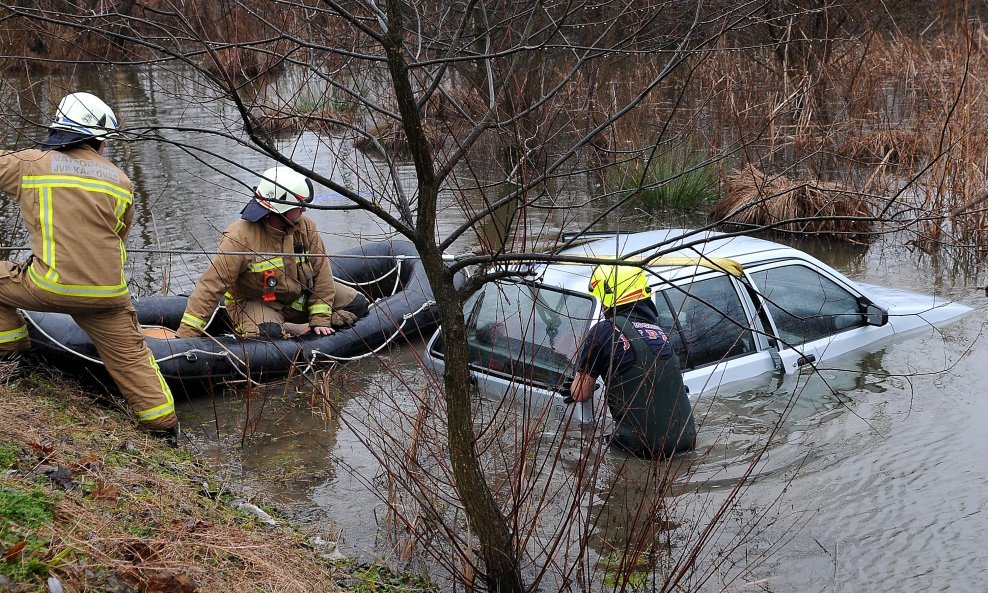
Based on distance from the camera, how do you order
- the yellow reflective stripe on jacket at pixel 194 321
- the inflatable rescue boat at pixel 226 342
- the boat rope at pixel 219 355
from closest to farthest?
the inflatable rescue boat at pixel 226 342 < the boat rope at pixel 219 355 < the yellow reflective stripe on jacket at pixel 194 321

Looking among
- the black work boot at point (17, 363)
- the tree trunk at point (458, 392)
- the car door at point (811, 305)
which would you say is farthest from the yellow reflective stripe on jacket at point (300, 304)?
the tree trunk at point (458, 392)

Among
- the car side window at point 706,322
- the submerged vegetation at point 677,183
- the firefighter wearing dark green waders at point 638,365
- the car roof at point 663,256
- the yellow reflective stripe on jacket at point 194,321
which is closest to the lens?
the firefighter wearing dark green waders at point 638,365

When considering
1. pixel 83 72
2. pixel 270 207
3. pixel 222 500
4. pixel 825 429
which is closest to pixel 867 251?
pixel 825 429

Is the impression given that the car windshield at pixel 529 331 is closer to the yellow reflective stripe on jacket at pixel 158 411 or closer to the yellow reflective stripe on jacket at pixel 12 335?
the yellow reflective stripe on jacket at pixel 158 411

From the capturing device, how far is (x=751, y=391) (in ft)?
21.6

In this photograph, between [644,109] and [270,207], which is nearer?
[270,207]

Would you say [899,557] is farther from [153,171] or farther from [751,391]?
[153,171]

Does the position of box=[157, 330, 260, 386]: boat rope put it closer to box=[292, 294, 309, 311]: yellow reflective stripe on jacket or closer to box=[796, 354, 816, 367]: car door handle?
box=[292, 294, 309, 311]: yellow reflective stripe on jacket

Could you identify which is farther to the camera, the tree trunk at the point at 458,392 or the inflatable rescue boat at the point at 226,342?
the inflatable rescue boat at the point at 226,342

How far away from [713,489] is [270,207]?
13.0 feet

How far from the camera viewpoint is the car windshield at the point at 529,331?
5.77m

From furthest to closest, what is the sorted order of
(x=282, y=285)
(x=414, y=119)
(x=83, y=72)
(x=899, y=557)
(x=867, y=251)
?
(x=83, y=72) < (x=867, y=251) < (x=282, y=285) < (x=899, y=557) < (x=414, y=119)

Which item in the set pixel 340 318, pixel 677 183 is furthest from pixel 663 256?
pixel 677 183

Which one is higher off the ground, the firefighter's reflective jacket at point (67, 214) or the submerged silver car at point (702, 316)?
the firefighter's reflective jacket at point (67, 214)
